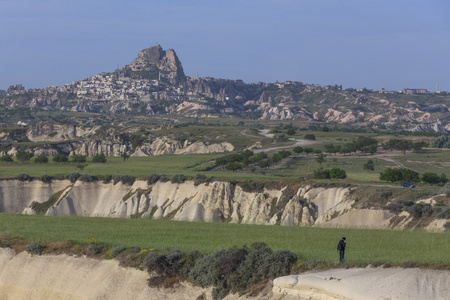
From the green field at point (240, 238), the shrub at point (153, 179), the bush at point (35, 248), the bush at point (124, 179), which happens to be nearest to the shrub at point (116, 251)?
the green field at point (240, 238)

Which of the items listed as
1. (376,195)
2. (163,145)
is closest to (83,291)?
(376,195)

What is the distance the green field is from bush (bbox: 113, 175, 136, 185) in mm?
36269

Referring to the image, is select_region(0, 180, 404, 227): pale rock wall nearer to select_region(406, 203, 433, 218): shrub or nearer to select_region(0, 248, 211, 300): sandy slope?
select_region(406, 203, 433, 218): shrub

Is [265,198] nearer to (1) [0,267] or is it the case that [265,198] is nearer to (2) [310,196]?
(2) [310,196]

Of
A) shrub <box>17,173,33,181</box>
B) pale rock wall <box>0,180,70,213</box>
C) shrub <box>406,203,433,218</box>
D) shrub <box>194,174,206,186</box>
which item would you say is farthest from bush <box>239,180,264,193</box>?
shrub <box>17,173,33,181</box>

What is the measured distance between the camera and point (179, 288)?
29.9 meters

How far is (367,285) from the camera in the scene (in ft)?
78.2

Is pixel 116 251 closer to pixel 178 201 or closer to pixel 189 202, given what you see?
pixel 189 202

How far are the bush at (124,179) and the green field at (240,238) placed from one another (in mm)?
36269

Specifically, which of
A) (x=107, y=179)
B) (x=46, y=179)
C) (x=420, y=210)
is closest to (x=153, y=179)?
(x=107, y=179)

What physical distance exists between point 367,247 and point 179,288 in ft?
32.5

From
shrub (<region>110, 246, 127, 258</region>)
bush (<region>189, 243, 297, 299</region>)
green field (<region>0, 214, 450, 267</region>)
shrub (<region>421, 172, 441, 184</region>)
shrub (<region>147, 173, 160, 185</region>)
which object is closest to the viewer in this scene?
bush (<region>189, 243, 297, 299</region>)

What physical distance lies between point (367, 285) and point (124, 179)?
214 feet

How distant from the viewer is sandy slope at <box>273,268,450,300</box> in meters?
23.2
